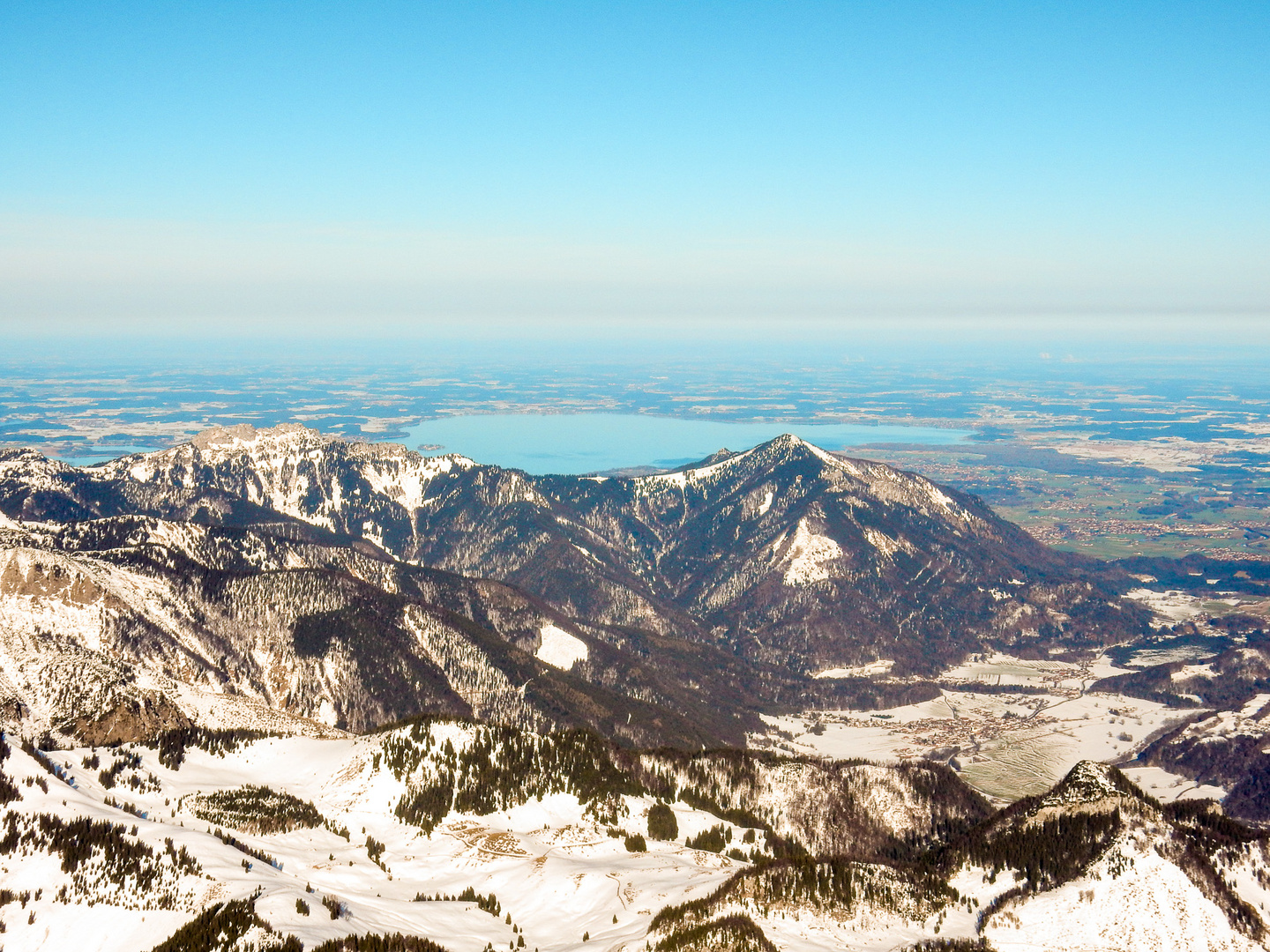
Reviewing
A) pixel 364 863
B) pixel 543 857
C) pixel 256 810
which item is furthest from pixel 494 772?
pixel 256 810

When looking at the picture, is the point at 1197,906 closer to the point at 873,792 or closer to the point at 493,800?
the point at 873,792

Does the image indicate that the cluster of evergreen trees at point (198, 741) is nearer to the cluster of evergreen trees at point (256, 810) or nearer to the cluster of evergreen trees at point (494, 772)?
the cluster of evergreen trees at point (256, 810)

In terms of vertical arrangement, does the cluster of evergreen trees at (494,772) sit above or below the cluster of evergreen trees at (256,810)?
below

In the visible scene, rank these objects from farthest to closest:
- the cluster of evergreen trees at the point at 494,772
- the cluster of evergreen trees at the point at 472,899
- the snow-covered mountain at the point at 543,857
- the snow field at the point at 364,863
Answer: the cluster of evergreen trees at the point at 494,772
the cluster of evergreen trees at the point at 472,899
the snow-covered mountain at the point at 543,857
the snow field at the point at 364,863

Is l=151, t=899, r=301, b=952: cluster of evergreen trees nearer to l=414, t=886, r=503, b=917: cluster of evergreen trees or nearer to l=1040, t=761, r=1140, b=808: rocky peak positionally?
l=414, t=886, r=503, b=917: cluster of evergreen trees

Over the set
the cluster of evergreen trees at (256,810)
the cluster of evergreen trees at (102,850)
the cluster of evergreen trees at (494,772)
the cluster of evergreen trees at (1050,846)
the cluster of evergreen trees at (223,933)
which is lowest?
the cluster of evergreen trees at (494,772)

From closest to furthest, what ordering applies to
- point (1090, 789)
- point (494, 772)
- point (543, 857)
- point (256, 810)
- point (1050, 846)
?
point (1050, 846)
point (1090, 789)
point (543, 857)
point (256, 810)
point (494, 772)

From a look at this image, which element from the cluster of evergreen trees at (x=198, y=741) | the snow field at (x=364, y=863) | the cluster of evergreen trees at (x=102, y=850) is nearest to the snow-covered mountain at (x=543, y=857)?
the cluster of evergreen trees at (x=102, y=850)

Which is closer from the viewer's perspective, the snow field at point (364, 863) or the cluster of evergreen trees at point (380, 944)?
the cluster of evergreen trees at point (380, 944)

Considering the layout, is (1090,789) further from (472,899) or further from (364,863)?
(364,863)

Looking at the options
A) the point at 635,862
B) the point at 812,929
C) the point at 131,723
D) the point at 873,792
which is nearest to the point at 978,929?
the point at 812,929

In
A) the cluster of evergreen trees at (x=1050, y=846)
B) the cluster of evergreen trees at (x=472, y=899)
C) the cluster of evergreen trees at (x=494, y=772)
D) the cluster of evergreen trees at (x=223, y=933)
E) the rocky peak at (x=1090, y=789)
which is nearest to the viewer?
the cluster of evergreen trees at (x=223, y=933)
